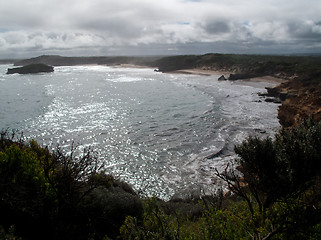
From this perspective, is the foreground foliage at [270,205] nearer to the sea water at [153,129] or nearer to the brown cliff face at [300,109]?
the sea water at [153,129]

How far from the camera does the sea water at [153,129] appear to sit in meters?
15.5

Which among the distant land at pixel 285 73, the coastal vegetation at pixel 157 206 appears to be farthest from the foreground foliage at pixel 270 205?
the distant land at pixel 285 73

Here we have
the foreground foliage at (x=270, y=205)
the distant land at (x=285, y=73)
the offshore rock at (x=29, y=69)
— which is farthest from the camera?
the offshore rock at (x=29, y=69)

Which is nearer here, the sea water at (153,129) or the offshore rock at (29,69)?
the sea water at (153,129)

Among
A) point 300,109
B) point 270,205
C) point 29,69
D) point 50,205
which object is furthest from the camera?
point 29,69


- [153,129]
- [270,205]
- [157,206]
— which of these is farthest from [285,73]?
[157,206]

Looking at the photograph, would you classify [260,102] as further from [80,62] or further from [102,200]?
[80,62]

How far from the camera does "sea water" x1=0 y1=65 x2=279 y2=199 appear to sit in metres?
15.5

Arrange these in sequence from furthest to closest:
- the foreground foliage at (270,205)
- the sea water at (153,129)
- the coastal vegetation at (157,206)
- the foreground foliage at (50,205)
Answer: the sea water at (153,129), the foreground foliage at (50,205), the coastal vegetation at (157,206), the foreground foliage at (270,205)

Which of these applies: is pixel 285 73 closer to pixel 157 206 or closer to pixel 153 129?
pixel 153 129

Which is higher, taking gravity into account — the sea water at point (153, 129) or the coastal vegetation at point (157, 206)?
the coastal vegetation at point (157, 206)

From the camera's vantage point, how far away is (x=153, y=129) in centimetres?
2423

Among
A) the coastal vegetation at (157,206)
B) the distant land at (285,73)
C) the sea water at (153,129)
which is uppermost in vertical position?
the distant land at (285,73)

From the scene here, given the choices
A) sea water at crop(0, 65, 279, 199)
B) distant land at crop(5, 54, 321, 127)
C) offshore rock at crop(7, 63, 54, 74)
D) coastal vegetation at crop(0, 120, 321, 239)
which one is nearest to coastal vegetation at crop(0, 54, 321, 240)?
coastal vegetation at crop(0, 120, 321, 239)
